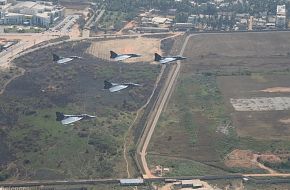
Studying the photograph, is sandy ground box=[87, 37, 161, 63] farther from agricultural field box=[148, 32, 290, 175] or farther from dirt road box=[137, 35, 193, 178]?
dirt road box=[137, 35, 193, 178]

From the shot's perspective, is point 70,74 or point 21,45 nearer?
point 70,74

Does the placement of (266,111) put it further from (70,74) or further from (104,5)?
(104,5)

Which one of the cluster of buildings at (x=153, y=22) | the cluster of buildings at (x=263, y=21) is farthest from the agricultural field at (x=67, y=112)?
the cluster of buildings at (x=263, y=21)

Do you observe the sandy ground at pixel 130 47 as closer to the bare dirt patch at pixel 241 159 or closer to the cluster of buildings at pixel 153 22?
the cluster of buildings at pixel 153 22

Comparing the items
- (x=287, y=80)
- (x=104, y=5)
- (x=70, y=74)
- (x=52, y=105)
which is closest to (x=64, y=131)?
(x=52, y=105)

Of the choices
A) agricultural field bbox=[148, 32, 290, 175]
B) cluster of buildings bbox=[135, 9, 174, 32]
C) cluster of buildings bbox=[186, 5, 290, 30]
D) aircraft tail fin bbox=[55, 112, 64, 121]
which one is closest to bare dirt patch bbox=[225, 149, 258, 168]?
agricultural field bbox=[148, 32, 290, 175]
